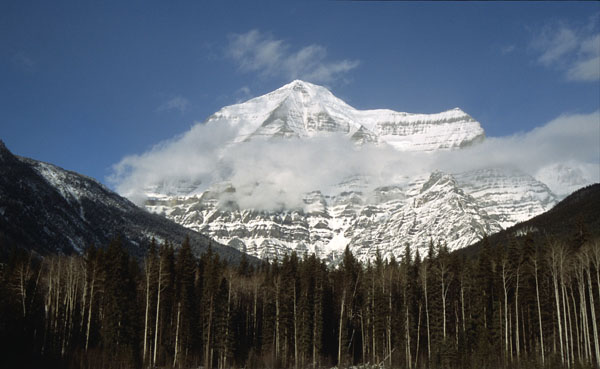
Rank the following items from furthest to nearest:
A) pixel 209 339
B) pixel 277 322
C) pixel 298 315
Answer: pixel 277 322
pixel 298 315
pixel 209 339

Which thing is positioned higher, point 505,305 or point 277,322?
point 505,305

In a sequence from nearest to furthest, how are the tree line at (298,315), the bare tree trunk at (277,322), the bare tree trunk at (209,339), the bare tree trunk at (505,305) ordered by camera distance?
the tree line at (298,315) → the bare tree trunk at (505,305) → the bare tree trunk at (209,339) → the bare tree trunk at (277,322)

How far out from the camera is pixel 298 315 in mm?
86062

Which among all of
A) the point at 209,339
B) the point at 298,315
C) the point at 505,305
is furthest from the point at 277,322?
the point at 505,305

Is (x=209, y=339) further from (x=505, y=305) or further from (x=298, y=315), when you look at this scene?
(x=505, y=305)

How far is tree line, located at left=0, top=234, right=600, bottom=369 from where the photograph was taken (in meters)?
71.4

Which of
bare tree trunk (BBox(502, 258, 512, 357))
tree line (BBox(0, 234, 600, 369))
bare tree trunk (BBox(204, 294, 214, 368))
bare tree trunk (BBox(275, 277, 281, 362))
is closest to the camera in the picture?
tree line (BBox(0, 234, 600, 369))

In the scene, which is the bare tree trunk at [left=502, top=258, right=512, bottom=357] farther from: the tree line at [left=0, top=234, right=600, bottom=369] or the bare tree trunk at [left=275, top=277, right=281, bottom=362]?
the bare tree trunk at [left=275, top=277, right=281, bottom=362]

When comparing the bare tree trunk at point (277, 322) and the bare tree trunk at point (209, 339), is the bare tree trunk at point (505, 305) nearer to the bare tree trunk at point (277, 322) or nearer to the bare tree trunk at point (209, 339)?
the bare tree trunk at point (277, 322)

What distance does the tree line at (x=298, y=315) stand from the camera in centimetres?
7144

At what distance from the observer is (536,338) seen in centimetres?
7838

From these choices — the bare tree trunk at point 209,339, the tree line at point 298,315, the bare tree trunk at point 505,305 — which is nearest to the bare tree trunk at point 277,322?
the tree line at point 298,315

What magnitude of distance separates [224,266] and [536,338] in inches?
1843

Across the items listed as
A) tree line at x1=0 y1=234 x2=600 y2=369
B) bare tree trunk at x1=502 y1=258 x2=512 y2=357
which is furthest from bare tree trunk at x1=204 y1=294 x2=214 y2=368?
bare tree trunk at x1=502 y1=258 x2=512 y2=357
